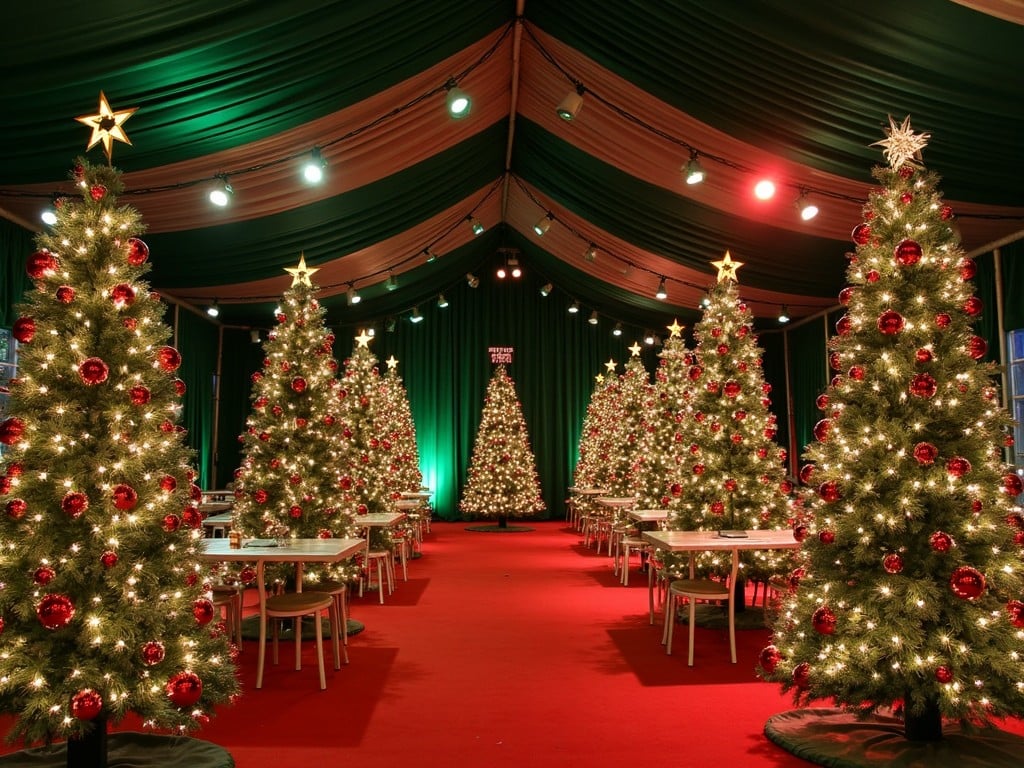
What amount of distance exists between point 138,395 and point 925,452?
3.55 meters

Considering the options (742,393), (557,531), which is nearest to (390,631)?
(742,393)

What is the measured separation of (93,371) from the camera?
10.8 ft

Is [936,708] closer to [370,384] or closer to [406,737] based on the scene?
[406,737]

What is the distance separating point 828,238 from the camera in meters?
8.78

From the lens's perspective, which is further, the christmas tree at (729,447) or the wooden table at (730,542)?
the christmas tree at (729,447)

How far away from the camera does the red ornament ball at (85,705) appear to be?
3.03 meters

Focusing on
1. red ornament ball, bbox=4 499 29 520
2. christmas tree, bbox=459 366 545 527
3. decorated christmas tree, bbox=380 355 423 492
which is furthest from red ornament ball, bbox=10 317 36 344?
christmas tree, bbox=459 366 545 527

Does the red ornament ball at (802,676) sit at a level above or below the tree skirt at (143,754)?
above

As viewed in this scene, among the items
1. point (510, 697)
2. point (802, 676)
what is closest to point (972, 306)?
point (802, 676)

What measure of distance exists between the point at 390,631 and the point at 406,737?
2619 mm

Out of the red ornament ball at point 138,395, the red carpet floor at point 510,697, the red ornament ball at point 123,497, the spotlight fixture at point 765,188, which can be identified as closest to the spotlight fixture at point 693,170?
the spotlight fixture at point 765,188

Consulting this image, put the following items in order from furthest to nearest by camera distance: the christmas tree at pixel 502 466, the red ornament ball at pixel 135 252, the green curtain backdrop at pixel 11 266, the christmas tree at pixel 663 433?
the christmas tree at pixel 502 466
the christmas tree at pixel 663 433
the green curtain backdrop at pixel 11 266
the red ornament ball at pixel 135 252

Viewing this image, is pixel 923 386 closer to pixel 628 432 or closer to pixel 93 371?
pixel 93 371

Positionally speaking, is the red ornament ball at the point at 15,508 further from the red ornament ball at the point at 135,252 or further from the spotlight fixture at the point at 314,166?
the spotlight fixture at the point at 314,166
